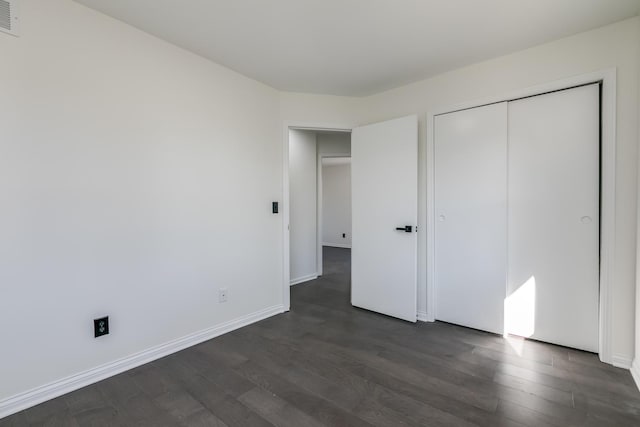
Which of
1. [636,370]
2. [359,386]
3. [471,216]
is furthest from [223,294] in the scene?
[636,370]

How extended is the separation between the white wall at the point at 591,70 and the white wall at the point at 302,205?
Answer: 75.6 inches

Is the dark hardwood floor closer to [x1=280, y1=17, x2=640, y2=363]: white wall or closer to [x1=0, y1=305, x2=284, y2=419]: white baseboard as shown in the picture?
[x1=0, y1=305, x2=284, y2=419]: white baseboard

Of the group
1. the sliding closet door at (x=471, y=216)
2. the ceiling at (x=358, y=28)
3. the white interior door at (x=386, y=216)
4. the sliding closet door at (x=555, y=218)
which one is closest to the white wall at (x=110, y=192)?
the ceiling at (x=358, y=28)

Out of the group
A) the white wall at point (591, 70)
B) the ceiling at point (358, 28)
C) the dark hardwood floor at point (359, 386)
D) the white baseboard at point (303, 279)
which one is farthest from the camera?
the white baseboard at point (303, 279)

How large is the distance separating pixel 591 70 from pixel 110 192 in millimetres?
3608

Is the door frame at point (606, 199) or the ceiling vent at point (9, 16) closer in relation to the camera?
the ceiling vent at point (9, 16)

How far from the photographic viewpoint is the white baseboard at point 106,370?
1.74 m

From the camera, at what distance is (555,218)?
8.02ft

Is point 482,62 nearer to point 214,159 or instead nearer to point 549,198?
point 549,198

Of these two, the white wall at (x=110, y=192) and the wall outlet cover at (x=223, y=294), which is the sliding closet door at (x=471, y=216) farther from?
the wall outlet cover at (x=223, y=294)

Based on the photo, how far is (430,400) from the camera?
5.94 feet

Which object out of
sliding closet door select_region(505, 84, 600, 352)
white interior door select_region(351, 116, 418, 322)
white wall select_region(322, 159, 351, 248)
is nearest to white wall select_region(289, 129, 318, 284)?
white interior door select_region(351, 116, 418, 322)

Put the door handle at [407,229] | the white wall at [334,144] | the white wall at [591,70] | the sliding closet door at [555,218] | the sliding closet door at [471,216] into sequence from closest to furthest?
the white wall at [591,70]
the sliding closet door at [555,218]
the sliding closet door at [471,216]
the door handle at [407,229]
the white wall at [334,144]

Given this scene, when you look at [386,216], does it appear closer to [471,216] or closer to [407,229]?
[407,229]
